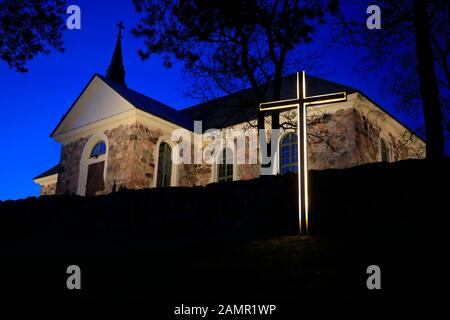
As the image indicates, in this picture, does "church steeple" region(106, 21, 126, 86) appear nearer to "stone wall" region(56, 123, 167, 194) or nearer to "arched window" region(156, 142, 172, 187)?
"stone wall" region(56, 123, 167, 194)

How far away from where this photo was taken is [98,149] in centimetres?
1747

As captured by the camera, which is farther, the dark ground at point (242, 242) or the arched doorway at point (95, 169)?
the arched doorway at point (95, 169)

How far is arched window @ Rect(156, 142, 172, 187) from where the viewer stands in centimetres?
1675

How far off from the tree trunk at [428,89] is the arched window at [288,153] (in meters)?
7.28

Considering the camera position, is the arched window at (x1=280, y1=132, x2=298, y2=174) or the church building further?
the arched window at (x1=280, y1=132, x2=298, y2=174)

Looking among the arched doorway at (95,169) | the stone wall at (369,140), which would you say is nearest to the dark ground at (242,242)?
the arched doorway at (95,169)

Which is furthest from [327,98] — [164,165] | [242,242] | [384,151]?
[164,165]

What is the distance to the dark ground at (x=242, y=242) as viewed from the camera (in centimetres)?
389

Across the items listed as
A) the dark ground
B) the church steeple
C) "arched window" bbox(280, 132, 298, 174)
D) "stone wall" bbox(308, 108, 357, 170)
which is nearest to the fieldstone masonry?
"stone wall" bbox(308, 108, 357, 170)

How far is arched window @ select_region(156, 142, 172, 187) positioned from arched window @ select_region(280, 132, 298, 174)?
503cm

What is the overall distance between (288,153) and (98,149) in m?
8.54

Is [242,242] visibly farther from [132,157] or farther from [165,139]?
[165,139]

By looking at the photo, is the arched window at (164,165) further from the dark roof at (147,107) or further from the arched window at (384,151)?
the arched window at (384,151)

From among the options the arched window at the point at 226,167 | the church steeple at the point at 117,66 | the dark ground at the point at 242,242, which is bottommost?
the dark ground at the point at 242,242
